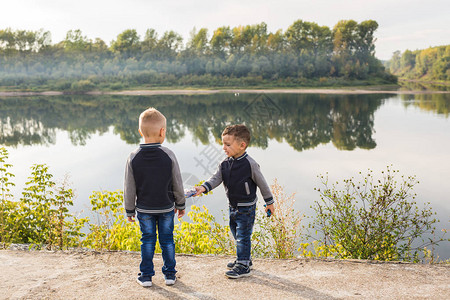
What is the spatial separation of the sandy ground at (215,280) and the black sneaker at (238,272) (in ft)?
0.22

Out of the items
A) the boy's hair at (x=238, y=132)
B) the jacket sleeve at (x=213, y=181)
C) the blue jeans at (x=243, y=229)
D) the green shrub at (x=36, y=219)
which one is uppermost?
the boy's hair at (x=238, y=132)

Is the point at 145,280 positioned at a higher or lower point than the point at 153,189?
lower

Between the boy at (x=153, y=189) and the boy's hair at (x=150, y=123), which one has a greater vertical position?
the boy's hair at (x=150, y=123)

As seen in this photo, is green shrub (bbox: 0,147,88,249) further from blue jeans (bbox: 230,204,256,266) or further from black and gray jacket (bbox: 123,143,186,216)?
blue jeans (bbox: 230,204,256,266)

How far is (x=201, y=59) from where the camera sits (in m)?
78.7

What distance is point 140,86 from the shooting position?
67750 millimetres

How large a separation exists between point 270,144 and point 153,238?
17.5 meters

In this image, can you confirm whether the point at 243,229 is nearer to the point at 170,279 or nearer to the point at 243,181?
the point at 243,181

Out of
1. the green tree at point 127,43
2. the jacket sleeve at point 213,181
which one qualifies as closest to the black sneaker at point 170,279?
the jacket sleeve at point 213,181

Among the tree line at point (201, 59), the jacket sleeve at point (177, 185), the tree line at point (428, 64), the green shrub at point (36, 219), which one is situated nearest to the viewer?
the jacket sleeve at point (177, 185)

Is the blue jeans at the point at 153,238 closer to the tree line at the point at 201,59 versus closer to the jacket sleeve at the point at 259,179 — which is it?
the jacket sleeve at the point at 259,179

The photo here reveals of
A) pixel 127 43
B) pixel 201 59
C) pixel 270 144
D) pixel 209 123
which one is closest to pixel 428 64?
pixel 201 59

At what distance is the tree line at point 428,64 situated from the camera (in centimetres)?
9381

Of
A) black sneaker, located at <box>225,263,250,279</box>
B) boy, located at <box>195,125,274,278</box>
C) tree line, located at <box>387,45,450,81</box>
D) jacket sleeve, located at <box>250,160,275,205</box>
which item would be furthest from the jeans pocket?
tree line, located at <box>387,45,450,81</box>
